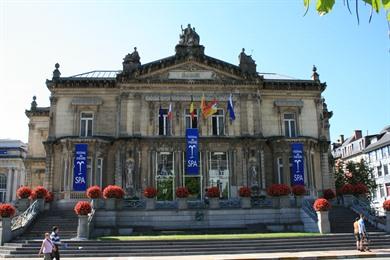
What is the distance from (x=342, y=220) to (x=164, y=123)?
16.7 metres

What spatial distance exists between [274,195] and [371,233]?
6.87 m

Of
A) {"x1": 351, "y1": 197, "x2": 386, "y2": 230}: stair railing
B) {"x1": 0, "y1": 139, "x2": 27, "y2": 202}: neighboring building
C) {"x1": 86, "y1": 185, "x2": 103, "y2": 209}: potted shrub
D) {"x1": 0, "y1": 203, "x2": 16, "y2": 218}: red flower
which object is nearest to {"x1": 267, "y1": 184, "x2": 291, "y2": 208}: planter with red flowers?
{"x1": 351, "y1": 197, "x2": 386, "y2": 230}: stair railing

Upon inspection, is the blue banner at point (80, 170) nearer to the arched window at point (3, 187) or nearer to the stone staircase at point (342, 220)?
the stone staircase at point (342, 220)

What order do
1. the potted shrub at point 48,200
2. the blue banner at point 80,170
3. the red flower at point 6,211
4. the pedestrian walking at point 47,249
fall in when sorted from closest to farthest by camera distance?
the pedestrian walking at point 47,249
the red flower at point 6,211
the potted shrub at point 48,200
the blue banner at point 80,170

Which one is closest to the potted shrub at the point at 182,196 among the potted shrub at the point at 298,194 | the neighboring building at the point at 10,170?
the potted shrub at the point at 298,194

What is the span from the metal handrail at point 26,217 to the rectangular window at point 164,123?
12014 mm

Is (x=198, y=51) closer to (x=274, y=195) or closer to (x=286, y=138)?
(x=286, y=138)

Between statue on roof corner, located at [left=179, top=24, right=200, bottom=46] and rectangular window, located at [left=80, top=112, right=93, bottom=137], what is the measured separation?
35.6 ft

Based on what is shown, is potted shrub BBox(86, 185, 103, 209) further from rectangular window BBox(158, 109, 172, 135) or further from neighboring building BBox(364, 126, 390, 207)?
neighboring building BBox(364, 126, 390, 207)

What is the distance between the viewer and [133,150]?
35.1 m

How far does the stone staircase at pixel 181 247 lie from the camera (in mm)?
21016

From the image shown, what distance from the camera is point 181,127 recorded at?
36344 millimetres

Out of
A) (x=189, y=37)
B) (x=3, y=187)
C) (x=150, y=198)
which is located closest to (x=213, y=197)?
(x=150, y=198)

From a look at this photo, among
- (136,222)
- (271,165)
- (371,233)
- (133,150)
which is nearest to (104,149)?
(133,150)
